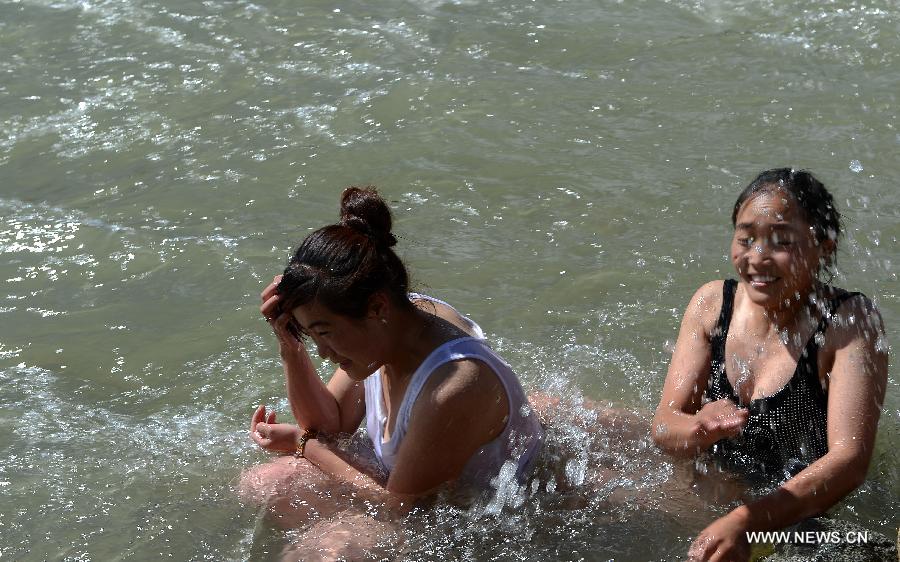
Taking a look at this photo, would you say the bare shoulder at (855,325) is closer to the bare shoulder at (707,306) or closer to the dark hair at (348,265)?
the bare shoulder at (707,306)

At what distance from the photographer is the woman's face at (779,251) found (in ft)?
14.0

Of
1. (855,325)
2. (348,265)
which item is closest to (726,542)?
(855,325)

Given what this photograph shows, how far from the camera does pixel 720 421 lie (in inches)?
151

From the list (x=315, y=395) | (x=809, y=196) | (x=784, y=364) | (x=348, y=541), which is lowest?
(x=348, y=541)

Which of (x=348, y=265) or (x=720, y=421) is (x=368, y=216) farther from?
(x=720, y=421)

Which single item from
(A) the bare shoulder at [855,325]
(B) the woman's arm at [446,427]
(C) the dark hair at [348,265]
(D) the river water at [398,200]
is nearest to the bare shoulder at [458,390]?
(B) the woman's arm at [446,427]

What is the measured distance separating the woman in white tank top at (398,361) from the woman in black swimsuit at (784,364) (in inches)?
27.0

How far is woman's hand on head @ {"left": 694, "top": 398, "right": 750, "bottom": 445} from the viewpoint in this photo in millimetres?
3768

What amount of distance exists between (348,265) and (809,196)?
173cm

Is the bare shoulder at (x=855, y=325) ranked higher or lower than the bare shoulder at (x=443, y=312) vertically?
higher

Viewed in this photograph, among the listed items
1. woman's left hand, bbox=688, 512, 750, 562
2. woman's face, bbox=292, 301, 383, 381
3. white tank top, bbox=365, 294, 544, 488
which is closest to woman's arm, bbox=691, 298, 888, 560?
woman's left hand, bbox=688, 512, 750, 562

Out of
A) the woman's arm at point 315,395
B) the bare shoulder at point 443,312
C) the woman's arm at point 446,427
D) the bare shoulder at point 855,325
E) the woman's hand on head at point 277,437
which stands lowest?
the woman's hand on head at point 277,437

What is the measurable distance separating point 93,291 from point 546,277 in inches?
103

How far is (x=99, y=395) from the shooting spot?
225 inches
